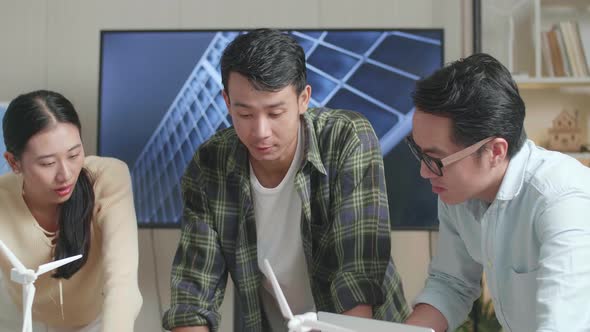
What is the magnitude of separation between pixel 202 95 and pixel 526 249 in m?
1.52

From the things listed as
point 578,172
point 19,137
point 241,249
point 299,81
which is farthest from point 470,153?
point 19,137

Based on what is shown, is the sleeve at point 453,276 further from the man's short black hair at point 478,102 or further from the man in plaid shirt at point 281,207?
the man's short black hair at point 478,102

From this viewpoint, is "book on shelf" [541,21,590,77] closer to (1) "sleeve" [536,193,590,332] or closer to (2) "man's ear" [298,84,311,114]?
(2) "man's ear" [298,84,311,114]

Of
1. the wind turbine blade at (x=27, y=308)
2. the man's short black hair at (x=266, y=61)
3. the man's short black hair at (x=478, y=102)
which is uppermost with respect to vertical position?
the man's short black hair at (x=266, y=61)

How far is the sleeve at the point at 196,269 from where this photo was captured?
5.80 ft

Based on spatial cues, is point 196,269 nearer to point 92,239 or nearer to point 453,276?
point 92,239

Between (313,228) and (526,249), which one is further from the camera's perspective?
(313,228)

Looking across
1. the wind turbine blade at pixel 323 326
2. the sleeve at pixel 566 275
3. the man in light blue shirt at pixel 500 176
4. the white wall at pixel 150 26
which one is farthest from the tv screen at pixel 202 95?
the wind turbine blade at pixel 323 326

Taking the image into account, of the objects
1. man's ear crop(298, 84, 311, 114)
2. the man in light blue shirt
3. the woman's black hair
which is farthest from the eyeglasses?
the woman's black hair

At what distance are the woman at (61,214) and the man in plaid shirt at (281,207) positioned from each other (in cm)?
21

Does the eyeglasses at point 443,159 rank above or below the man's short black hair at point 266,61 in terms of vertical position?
below

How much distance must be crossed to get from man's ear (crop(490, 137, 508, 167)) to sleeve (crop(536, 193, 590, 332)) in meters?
0.19

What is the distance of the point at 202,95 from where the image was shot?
2.66 m

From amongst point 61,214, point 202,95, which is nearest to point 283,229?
point 61,214
